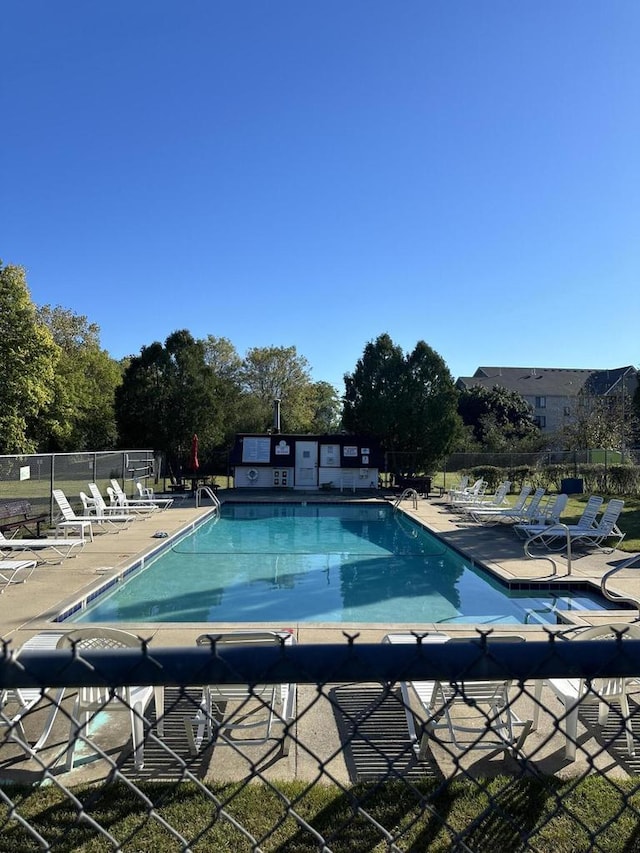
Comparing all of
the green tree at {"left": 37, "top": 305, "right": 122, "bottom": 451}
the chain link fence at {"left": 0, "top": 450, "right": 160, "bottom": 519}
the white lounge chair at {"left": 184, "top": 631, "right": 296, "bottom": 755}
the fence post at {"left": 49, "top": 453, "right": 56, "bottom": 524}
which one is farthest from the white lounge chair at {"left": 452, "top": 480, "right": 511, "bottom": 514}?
the green tree at {"left": 37, "top": 305, "right": 122, "bottom": 451}

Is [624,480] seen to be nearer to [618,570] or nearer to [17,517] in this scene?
[618,570]

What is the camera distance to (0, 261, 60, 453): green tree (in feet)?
86.4

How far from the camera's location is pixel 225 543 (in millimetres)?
14586

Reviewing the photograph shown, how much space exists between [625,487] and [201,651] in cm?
2329

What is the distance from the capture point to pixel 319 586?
10.5m

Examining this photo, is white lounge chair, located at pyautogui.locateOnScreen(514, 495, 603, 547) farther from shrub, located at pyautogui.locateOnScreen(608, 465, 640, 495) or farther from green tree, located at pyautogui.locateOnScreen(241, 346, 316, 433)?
green tree, located at pyautogui.locateOnScreen(241, 346, 316, 433)

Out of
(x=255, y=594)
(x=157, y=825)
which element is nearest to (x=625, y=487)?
(x=255, y=594)

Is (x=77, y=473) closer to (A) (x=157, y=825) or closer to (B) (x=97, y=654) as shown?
(A) (x=157, y=825)

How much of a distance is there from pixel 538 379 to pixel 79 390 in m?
43.8

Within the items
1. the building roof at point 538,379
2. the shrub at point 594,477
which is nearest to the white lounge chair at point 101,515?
the shrub at point 594,477

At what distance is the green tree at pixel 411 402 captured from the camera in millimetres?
25547

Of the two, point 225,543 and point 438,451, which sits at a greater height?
point 438,451

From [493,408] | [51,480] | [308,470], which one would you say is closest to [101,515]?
[51,480]

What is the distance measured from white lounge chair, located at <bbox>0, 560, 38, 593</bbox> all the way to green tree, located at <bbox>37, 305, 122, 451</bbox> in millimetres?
23569
